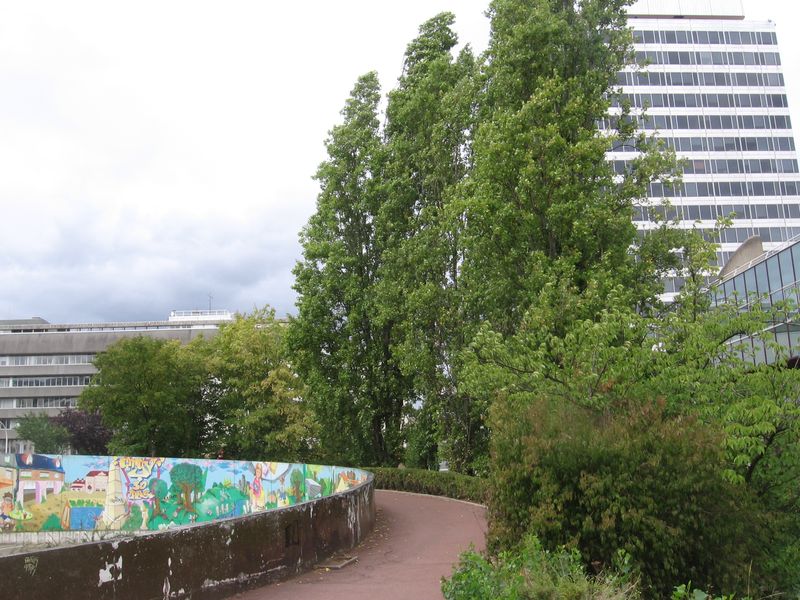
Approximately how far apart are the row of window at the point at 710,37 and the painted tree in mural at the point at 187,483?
6388 centimetres

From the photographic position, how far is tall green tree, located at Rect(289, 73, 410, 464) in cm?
3034

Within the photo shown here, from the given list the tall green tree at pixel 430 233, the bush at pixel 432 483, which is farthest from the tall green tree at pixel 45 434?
the tall green tree at pixel 430 233

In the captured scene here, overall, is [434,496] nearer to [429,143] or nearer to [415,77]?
[429,143]

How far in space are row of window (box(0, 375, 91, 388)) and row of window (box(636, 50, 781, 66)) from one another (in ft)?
255

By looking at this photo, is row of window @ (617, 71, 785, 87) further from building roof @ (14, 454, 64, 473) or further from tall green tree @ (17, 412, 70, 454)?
tall green tree @ (17, 412, 70, 454)

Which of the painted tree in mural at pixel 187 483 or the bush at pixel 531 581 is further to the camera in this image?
the painted tree in mural at pixel 187 483

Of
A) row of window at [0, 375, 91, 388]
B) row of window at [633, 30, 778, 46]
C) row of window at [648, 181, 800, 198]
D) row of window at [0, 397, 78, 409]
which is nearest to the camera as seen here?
row of window at [648, 181, 800, 198]

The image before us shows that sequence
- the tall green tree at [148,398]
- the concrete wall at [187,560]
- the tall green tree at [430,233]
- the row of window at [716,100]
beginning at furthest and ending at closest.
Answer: the row of window at [716,100], the tall green tree at [148,398], the tall green tree at [430,233], the concrete wall at [187,560]

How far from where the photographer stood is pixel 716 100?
71000mm

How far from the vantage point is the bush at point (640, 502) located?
783 centimetres

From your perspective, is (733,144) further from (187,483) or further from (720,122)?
(187,483)

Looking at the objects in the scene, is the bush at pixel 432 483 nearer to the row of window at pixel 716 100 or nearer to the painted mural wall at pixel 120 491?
the painted mural wall at pixel 120 491

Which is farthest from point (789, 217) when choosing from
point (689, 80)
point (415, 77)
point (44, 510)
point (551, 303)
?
point (44, 510)

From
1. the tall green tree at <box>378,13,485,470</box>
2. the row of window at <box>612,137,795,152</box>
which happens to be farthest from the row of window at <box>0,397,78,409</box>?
the tall green tree at <box>378,13,485,470</box>
